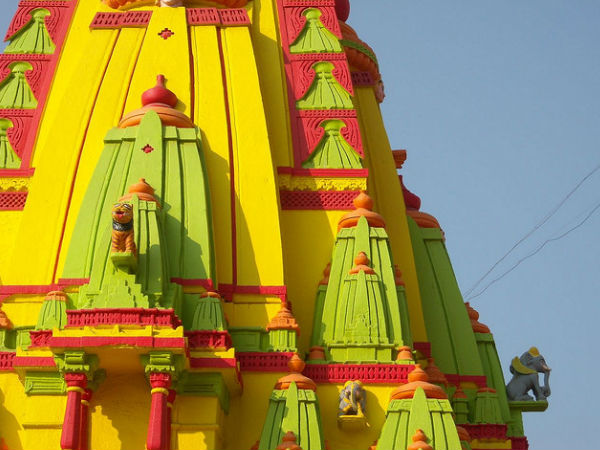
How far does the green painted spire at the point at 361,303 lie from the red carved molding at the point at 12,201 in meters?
5.41

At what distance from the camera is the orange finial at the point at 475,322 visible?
24.8 m

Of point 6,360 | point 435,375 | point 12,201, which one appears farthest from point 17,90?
point 435,375

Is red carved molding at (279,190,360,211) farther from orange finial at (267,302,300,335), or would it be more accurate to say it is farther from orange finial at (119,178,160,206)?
orange finial at (119,178,160,206)

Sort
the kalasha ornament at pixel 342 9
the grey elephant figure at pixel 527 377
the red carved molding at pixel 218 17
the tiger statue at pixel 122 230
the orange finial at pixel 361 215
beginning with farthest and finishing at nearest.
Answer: the kalasha ornament at pixel 342 9 < the grey elephant figure at pixel 527 377 < the red carved molding at pixel 218 17 < the orange finial at pixel 361 215 < the tiger statue at pixel 122 230

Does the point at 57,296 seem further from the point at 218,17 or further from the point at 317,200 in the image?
the point at 218,17

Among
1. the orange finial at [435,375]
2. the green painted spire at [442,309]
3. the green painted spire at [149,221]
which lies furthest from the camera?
the green painted spire at [442,309]

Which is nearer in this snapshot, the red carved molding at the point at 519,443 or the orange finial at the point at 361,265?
the orange finial at the point at 361,265

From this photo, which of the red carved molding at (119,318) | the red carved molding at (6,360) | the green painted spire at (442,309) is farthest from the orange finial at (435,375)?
the red carved molding at (6,360)

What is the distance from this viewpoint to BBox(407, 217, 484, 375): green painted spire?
2323 centimetres

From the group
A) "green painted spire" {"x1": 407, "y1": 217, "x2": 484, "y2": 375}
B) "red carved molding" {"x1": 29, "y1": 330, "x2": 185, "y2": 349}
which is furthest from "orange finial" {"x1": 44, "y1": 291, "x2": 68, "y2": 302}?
"green painted spire" {"x1": 407, "y1": 217, "x2": 484, "y2": 375}

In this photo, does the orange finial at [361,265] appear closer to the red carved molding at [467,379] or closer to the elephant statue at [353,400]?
the elephant statue at [353,400]

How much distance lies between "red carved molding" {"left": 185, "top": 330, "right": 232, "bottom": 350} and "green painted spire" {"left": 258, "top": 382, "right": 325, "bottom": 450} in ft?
3.57

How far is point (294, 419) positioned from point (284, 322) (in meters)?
1.73

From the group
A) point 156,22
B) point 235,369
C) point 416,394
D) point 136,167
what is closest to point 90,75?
point 156,22
